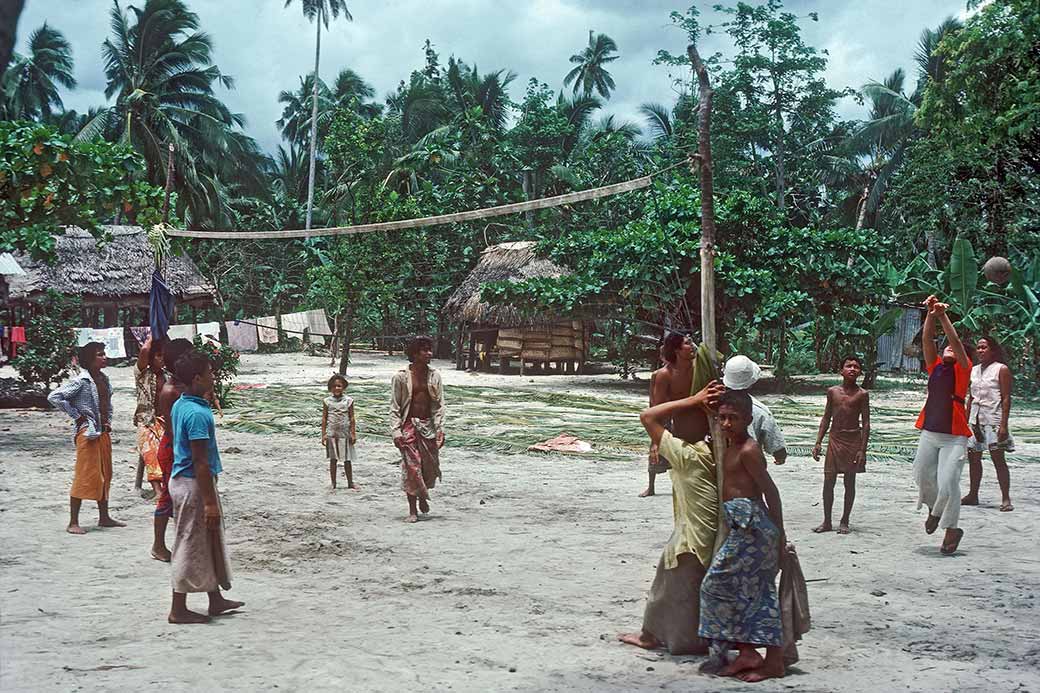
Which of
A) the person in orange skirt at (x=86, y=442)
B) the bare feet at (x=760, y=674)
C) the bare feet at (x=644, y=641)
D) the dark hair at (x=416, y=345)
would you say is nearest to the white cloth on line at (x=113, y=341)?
the person in orange skirt at (x=86, y=442)

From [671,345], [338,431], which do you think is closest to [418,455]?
[338,431]

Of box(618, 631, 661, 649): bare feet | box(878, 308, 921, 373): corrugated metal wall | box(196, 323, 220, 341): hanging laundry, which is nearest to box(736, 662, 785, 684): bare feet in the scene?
box(618, 631, 661, 649): bare feet

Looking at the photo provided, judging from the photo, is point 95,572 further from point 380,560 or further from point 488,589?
point 488,589

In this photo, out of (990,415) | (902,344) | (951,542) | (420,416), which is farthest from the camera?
(902,344)

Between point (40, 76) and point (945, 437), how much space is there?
3594cm

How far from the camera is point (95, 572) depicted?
6.19 m

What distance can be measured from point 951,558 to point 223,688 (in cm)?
451

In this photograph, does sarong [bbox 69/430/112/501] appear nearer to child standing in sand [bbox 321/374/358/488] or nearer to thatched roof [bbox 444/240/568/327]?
child standing in sand [bbox 321/374/358/488]

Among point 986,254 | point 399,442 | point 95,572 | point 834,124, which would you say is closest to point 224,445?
point 399,442

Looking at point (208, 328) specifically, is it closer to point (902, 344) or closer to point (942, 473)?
point (902, 344)

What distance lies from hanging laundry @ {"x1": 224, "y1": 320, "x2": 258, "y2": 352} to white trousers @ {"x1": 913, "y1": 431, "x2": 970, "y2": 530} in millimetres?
27973

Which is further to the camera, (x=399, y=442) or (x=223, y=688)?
(x=399, y=442)

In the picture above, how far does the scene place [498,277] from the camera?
28125 mm

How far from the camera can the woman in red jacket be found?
661cm
